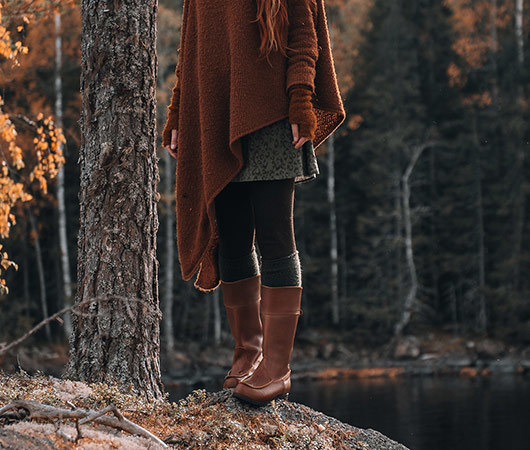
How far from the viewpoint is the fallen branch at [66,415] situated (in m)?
2.05

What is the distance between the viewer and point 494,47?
56.2 feet

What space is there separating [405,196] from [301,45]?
1437 cm

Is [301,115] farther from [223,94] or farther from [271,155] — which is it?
[223,94]

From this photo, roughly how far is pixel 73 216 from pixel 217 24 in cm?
1371

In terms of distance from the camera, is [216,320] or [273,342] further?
[216,320]

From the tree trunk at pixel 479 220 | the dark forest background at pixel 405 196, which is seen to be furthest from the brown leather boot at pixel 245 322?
the tree trunk at pixel 479 220

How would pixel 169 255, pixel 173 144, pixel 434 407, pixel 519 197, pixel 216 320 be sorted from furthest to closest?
pixel 216 320
pixel 519 197
pixel 169 255
pixel 434 407
pixel 173 144

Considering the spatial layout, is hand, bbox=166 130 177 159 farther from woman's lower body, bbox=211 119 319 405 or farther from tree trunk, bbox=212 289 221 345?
tree trunk, bbox=212 289 221 345

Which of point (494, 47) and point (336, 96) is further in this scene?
point (494, 47)

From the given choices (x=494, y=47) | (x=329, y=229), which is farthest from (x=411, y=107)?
(x=329, y=229)

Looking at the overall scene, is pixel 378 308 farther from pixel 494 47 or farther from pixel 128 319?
pixel 128 319

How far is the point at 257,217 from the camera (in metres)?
2.76

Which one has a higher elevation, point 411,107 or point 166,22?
point 166,22

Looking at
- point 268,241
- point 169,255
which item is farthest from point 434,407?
point 169,255
